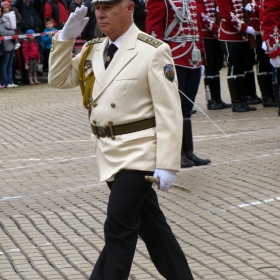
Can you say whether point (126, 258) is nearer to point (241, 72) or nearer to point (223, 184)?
point (223, 184)

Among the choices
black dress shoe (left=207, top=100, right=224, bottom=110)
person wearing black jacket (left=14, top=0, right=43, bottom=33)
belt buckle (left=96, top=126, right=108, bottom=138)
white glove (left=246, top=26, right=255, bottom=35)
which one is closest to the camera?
belt buckle (left=96, top=126, right=108, bottom=138)

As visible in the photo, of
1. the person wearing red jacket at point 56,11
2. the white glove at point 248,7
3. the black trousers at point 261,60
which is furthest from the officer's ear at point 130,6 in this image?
the person wearing red jacket at point 56,11

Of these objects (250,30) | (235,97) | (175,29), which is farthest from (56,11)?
(175,29)

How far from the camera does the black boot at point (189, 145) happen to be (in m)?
8.30

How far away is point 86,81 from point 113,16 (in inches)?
17.8

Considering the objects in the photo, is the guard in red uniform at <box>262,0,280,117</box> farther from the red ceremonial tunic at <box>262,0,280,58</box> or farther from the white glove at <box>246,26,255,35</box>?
the white glove at <box>246,26,255,35</box>

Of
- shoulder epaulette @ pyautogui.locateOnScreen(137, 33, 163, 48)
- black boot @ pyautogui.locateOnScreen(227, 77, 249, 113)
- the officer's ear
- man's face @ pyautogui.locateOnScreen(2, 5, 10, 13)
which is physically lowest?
black boot @ pyautogui.locateOnScreen(227, 77, 249, 113)

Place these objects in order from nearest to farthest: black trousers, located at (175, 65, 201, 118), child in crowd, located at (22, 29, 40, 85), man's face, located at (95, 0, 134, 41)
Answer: man's face, located at (95, 0, 134, 41) < black trousers, located at (175, 65, 201, 118) < child in crowd, located at (22, 29, 40, 85)

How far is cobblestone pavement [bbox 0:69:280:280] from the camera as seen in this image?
549cm

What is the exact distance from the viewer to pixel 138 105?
4.34m

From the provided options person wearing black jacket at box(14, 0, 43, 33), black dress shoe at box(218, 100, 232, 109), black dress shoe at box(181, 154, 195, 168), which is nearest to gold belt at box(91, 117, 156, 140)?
black dress shoe at box(181, 154, 195, 168)

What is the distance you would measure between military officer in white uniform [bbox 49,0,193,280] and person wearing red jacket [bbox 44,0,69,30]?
49.1 feet

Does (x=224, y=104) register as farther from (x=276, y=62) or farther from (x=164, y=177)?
(x=164, y=177)

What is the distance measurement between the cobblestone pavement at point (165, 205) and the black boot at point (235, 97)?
22.8 inches
